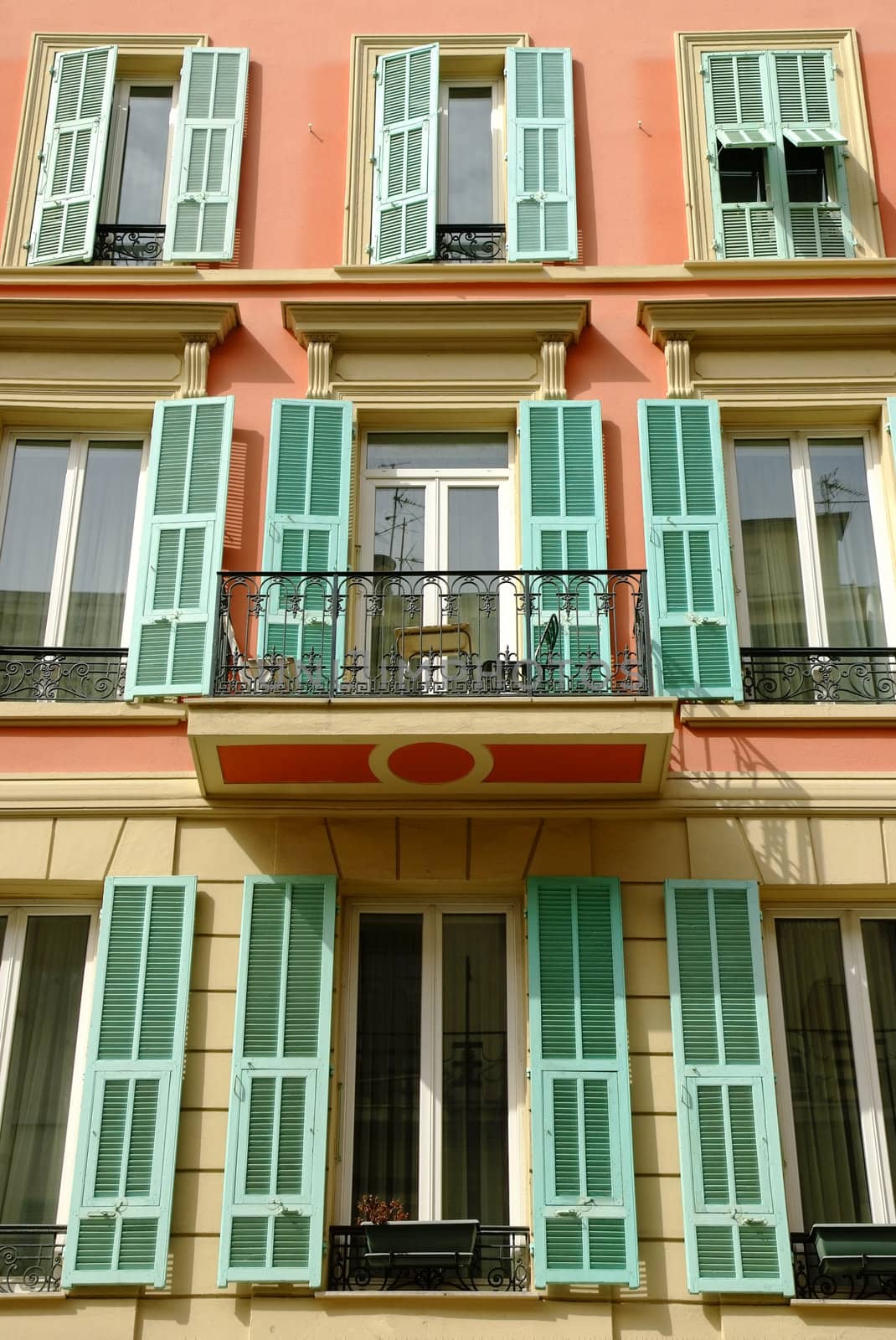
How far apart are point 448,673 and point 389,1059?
7.45 ft

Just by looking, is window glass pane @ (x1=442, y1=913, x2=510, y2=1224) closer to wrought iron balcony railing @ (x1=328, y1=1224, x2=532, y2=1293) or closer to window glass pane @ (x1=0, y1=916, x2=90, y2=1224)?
wrought iron balcony railing @ (x1=328, y1=1224, x2=532, y2=1293)

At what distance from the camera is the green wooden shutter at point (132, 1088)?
8039 mm

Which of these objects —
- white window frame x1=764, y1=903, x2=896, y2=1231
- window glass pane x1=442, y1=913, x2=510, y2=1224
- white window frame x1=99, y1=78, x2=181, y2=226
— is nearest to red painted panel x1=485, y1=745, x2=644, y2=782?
window glass pane x1=442, y1=913, x2=510, y2=1224

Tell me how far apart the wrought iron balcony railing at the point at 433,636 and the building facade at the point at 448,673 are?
0.04 meters

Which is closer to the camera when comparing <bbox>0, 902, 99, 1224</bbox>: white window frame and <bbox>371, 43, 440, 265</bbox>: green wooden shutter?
<bbox>0, 902, 99, 1224</bbox>: white window frame

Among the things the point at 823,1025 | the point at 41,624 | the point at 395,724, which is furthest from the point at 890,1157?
the point at 41,624

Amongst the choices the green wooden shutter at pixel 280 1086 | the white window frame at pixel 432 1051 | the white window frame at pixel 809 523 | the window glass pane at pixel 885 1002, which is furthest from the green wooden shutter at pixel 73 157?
the window glass pane at pixel 885 1002

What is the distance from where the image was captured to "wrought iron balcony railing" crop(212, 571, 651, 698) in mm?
8961

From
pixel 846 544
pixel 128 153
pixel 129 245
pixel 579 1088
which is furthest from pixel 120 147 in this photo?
pixel 579 1088

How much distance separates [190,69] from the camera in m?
11.6

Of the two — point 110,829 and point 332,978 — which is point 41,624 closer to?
point 110,829

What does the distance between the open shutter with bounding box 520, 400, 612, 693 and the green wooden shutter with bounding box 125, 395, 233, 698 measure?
1.94m

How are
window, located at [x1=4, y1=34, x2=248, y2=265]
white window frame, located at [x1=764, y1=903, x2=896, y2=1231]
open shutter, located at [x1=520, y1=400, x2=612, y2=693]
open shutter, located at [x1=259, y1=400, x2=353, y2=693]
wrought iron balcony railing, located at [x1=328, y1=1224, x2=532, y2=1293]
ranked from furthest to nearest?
window, located at [x1=4, y1=34, x2=248, y2=265] → open shutter, located at [x1=259, y1=400, x2=353, y2=693] → open shutter, located at [x1=520, y1=400, x2=612, y2=693] → white window frame, located at [x1=764, y1=903, x2=896, y2=1231] → wrought iron balcony railing, located at [x1=328, y1=1224, x2=532, y2=1293]

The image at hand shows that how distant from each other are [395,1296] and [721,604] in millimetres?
4398
